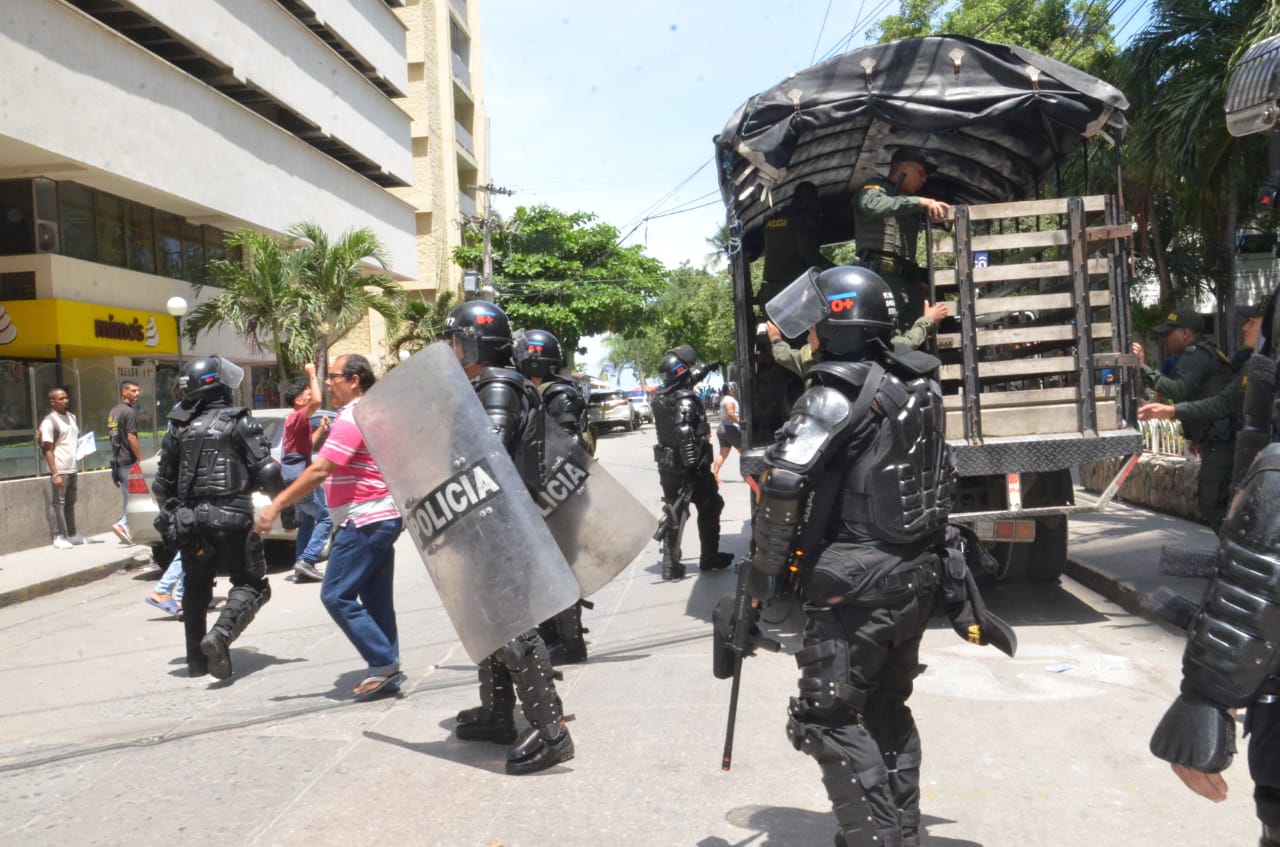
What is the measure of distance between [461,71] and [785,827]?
146 feet

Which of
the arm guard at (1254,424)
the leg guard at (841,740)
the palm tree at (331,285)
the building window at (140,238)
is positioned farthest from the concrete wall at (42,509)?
the arm guard at (1254,424)

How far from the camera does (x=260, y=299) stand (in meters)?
19.5

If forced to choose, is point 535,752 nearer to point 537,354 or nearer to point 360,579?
point 360,579

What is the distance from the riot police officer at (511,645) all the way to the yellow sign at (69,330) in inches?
504

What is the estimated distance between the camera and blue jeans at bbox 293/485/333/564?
33.6 feet

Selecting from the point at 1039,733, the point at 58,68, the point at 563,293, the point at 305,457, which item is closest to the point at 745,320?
the point at 1039,733

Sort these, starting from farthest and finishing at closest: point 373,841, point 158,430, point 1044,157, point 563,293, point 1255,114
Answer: point 563,293, point 158,430, point 1044,157, point 373,841, point 1255,114

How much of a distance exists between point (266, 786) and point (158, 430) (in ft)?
41.6

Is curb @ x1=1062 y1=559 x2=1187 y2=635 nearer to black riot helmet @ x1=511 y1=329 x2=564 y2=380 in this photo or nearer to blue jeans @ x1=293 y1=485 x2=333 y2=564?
black riot helmet @ x1=511 y1=329 x2=564 y2=380

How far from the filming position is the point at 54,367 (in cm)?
1395

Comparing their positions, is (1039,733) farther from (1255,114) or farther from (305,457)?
(305,457)

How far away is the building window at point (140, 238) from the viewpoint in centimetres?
1873

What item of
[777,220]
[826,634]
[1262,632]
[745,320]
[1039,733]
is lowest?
[1039,733]

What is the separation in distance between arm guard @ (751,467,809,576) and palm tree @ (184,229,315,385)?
1744cm
